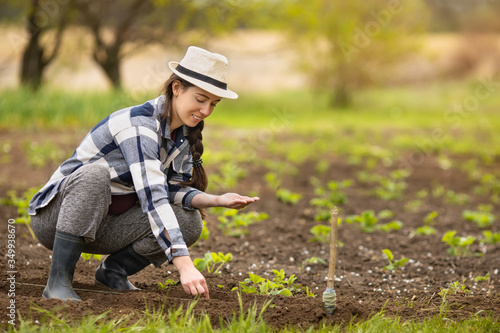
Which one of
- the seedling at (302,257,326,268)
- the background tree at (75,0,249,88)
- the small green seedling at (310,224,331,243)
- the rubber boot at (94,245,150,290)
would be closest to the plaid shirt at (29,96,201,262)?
the rubber boot at (94,245,150,290)

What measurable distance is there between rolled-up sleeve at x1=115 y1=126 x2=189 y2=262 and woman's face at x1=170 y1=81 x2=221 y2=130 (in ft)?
0.62

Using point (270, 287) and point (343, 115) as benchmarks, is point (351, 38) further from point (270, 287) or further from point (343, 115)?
point (270, 287)

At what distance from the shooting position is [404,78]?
19562mm

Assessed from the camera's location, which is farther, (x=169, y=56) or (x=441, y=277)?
(x=169, y=56)

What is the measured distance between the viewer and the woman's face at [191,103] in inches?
108

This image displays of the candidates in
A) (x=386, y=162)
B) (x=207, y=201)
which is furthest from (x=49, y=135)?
(x=207, y=201)

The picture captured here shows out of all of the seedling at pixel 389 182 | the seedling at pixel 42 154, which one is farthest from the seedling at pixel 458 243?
the seedling at pixel 42 154

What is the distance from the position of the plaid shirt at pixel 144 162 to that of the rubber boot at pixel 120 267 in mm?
336

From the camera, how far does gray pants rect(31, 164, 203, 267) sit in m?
2.62

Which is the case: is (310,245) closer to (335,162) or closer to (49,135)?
(335,162)

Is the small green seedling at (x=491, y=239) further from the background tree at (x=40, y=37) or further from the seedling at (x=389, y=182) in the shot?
the background tree at (x=40, y=37)

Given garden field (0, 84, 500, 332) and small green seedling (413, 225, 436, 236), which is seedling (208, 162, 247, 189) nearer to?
garden field (0, 84, 500, 332)

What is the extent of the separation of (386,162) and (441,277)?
4363 mm

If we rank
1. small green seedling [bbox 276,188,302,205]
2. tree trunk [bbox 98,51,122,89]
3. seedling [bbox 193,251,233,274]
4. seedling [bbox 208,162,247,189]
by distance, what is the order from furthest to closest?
tree trunk [bbox 98,51,122,89]
seedling [bbox 208,162,247,189]
small green seedling [bbox 276,188,302,205]
seedling [bbox 193,251,233,274]
